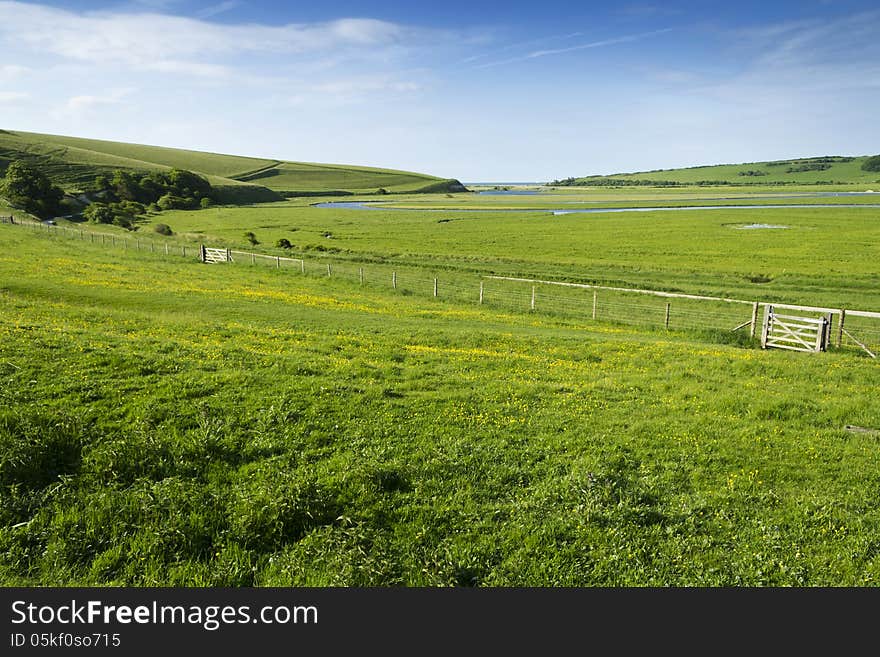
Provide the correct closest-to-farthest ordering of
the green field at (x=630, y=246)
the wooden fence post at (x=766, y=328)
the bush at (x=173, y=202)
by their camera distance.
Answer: the wooden fence post at (x=766, y=328) < the green field at (x=630, y=246) < the bush at (x=173, y=202)

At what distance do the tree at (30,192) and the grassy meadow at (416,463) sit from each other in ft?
354

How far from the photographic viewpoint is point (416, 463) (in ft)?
34.2

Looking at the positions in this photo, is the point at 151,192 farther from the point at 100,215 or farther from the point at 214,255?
the point at 214,255

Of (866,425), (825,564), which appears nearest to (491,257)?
(866,425)

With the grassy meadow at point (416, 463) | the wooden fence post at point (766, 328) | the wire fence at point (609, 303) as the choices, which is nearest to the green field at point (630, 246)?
the wire fence at point (609, 303)

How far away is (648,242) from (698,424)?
74.5 m

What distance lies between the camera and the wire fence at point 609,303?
29.6 m

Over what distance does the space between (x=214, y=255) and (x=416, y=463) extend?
171ft

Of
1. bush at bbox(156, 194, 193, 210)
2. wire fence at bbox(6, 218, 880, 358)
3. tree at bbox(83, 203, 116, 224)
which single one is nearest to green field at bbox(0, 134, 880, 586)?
wire fence at bbox(6, 218, 880, 358)

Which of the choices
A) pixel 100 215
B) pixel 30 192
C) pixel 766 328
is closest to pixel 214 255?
pixel 766 328

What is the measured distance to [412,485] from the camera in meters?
9.72

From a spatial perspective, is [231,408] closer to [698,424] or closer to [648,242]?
[698,424]

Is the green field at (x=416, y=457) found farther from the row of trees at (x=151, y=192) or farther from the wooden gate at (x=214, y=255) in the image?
the row of trees at (x=151, y=192)

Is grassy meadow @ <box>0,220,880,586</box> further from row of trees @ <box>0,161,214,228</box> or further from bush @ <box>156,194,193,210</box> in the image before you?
bush @ <box>156,194,193,210</box>
